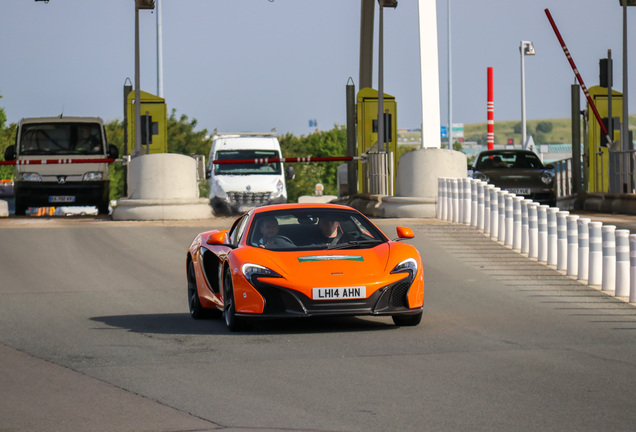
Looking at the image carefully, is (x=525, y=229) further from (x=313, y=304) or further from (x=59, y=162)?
(x=59, y=162)

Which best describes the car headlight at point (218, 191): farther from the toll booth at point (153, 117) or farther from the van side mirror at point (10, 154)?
the van side mirror at point (10, 154)

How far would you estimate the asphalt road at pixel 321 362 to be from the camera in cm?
712

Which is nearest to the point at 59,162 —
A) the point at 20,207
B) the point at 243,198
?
the point at 20,207

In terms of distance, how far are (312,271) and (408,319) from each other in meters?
1.15

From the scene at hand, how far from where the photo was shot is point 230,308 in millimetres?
11469

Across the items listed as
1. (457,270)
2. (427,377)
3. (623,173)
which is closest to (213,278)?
(427,377)

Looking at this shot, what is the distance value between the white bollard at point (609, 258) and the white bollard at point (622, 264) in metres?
0.29

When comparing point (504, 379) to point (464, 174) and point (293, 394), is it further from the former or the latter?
point (464, 174)

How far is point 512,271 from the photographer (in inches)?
676

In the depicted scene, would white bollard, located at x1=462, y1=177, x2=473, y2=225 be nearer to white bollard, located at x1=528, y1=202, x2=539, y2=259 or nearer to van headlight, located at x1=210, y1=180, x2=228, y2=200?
white bollard, located at x1=528, y1=202, x2=539, y2=259

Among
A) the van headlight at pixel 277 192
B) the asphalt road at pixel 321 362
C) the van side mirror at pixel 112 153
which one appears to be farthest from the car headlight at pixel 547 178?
the asphalt road at pixel 321 362

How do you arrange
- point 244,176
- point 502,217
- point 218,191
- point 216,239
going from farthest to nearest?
point 244,176 < point 218,191 < point 502,217 < point 216,239

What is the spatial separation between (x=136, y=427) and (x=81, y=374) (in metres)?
2.22

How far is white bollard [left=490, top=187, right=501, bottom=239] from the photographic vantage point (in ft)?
69.1
